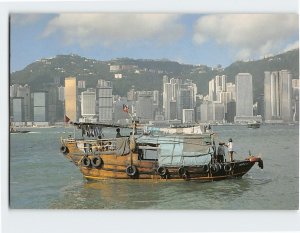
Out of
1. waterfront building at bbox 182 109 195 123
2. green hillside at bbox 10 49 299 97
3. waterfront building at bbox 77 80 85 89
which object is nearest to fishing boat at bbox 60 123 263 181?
waterfront building at bbox 182 109 195 123

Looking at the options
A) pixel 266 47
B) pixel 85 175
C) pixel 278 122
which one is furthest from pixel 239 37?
pixel 85 175

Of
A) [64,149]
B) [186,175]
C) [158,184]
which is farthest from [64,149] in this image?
[186,175]

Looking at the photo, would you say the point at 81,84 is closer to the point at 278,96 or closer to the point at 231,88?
the point at 231,88

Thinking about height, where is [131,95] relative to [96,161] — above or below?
above

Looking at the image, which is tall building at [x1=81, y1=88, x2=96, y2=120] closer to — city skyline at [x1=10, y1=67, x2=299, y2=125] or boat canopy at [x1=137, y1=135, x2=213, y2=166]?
city skyline at [x1=10, y1=67, x2=299, y2=125]

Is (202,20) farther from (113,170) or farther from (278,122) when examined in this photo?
(113,170)

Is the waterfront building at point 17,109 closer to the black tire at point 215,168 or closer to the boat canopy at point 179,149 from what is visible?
the boat canopy at point 179,149

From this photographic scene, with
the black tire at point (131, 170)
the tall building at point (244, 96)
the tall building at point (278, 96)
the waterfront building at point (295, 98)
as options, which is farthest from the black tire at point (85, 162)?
the waterfront building at point (295, 98)
